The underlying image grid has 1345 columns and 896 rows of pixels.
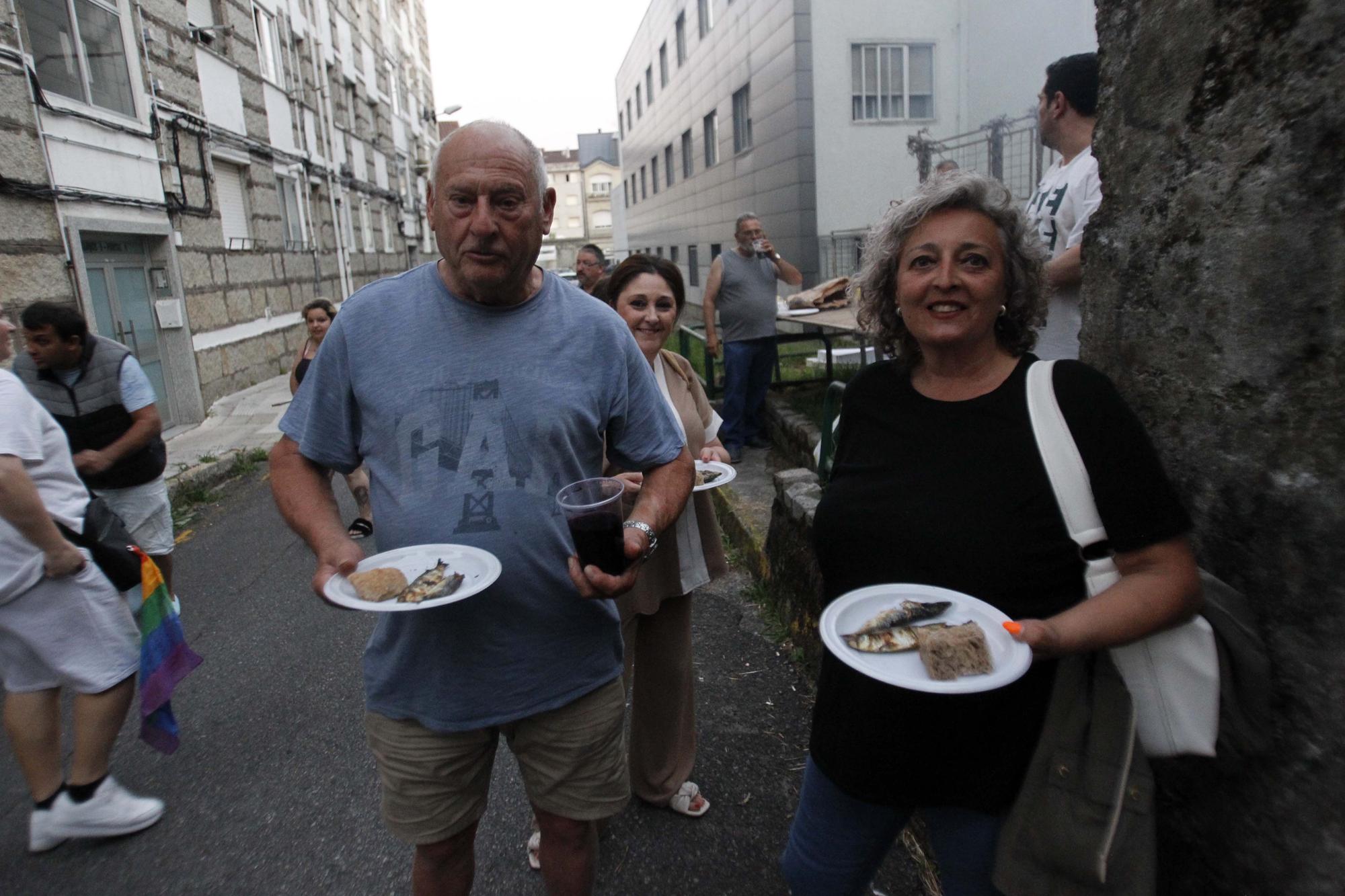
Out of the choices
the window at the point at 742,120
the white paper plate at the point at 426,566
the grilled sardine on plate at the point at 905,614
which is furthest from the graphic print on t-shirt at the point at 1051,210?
the window at the point at 742,120

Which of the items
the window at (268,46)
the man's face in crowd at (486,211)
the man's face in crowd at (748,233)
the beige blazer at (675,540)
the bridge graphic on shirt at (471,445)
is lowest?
the beige blazer at (675,540)

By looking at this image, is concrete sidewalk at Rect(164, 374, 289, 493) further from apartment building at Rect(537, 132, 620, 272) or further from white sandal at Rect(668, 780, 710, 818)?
apartment building at Rect(537, 132, 620, 272)

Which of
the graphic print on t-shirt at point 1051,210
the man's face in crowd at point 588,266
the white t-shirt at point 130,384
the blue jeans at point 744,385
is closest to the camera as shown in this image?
the graphic print on t-shirt at point 1051,210

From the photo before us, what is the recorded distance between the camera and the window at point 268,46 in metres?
15.1

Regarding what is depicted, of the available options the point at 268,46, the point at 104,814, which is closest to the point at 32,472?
the point at 104,814

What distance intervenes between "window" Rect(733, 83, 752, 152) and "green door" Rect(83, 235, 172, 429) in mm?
12904

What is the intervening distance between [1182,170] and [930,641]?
1.07m

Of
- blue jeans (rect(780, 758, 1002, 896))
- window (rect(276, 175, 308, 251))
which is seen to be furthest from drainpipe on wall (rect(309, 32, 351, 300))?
blue jeans (rect(780, 758, 1002, 896))

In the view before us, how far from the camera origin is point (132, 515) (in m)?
4.23

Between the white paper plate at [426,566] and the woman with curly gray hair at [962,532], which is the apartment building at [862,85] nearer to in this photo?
the woman with curly gray hair at [962,532]

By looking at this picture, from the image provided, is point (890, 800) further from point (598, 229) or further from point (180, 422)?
point (598, 229)

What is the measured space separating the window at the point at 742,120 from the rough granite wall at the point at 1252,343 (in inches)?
722

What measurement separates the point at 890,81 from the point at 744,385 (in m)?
11.3

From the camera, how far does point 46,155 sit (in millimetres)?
8461
